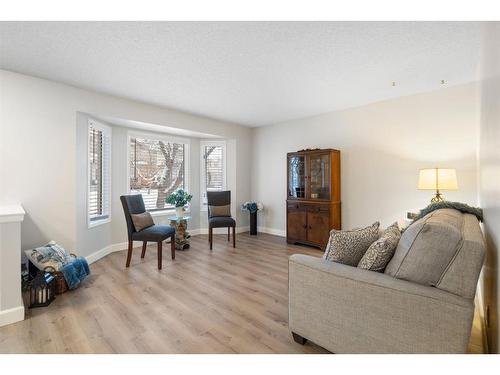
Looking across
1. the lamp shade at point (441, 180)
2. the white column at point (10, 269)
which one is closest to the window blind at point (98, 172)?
the white column at point (10, 269)

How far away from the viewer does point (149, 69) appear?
2627 mm

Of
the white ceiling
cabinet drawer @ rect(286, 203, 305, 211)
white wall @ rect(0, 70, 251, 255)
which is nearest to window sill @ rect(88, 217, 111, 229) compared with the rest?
white wall @ rect(0, 70, 251, 255)

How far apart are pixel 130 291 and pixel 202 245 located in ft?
6.11

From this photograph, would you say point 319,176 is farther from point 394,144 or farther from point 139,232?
point 139,232

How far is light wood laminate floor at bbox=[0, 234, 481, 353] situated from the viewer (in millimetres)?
1653

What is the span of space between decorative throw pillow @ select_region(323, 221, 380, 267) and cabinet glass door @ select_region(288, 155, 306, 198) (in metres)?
2.75

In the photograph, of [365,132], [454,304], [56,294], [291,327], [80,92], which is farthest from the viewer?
[365,132]

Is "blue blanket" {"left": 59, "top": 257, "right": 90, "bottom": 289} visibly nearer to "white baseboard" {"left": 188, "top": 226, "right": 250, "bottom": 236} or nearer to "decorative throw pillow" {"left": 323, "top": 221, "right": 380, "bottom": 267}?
"white baseboard" {"left": 188, "top": 226, "right": 250, "bottom": 236}

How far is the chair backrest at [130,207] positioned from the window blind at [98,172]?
68 centimetres

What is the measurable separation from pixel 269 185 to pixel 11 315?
426cm

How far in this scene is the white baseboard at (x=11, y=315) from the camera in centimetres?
190

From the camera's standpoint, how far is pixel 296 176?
4477 millimetres
